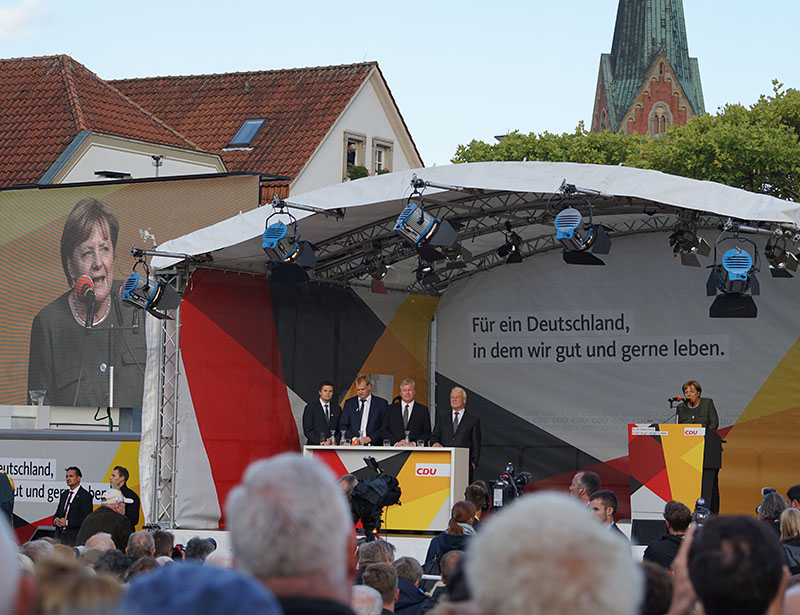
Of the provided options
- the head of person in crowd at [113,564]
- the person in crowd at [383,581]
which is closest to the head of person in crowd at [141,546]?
the head of person in crowd at [113,564]

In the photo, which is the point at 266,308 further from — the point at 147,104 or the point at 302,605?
the point at 147,104

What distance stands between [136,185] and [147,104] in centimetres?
2015

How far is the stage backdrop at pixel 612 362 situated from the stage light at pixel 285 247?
5010 mm

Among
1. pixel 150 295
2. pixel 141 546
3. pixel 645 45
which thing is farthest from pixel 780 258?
pixel 645 45

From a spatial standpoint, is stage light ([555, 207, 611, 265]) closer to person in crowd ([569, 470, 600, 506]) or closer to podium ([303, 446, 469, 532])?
person in crowd ([569, 470, 600, 506])

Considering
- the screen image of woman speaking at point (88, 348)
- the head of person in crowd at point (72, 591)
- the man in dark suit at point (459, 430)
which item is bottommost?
the head of person in crowd at point (72, 591)

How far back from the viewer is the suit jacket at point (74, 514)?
1128 centimetres

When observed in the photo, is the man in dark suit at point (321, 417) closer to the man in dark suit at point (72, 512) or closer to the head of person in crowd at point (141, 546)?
the man in dark suit at point (72, 512)

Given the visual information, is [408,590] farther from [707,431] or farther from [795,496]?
[707,431]

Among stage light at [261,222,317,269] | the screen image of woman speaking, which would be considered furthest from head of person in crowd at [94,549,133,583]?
the screen image of woman speaking

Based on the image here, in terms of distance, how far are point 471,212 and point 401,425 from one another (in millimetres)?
2355

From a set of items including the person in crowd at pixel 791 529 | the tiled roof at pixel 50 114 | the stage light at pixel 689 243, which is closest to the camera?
the person in crowd at pixel 791 529

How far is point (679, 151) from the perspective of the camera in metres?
34.1

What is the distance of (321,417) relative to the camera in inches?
528
